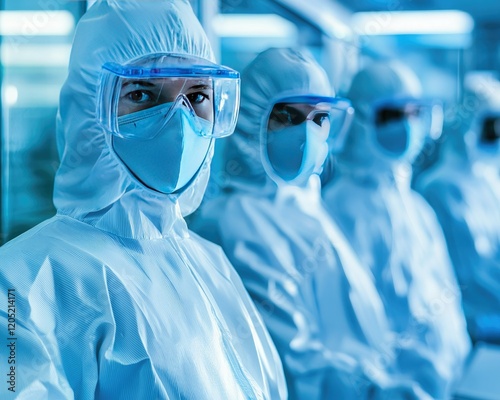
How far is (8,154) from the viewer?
1.57 m

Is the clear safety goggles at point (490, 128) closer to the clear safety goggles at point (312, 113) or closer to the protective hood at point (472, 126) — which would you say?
the protective hood at point (472, 126)

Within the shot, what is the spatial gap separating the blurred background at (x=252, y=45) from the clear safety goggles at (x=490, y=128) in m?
0.20

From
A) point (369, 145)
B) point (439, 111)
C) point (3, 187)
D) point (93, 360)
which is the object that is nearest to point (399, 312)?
point (369, 145)

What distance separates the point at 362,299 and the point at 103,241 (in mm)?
1051

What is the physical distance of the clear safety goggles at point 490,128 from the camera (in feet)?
11.0

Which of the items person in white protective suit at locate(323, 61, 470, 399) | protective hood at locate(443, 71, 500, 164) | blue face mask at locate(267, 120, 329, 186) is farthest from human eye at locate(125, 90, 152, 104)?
protective hood at locate(443, 71, 500, 164)

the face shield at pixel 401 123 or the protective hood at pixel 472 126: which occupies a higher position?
the face shield at pixel 401 123

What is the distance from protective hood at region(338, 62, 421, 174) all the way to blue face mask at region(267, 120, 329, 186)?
850mm

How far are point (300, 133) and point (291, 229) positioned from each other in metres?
0.34

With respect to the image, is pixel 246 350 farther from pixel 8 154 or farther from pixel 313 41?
pixel 313 41

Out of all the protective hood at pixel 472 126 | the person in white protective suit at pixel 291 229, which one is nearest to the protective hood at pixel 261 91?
the person in white protective suit at pixel 291 229

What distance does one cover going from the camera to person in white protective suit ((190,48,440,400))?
161cm

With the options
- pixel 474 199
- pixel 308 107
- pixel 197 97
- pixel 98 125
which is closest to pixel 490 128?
pixel 474 199

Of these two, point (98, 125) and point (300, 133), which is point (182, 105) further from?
point (300, 133)
